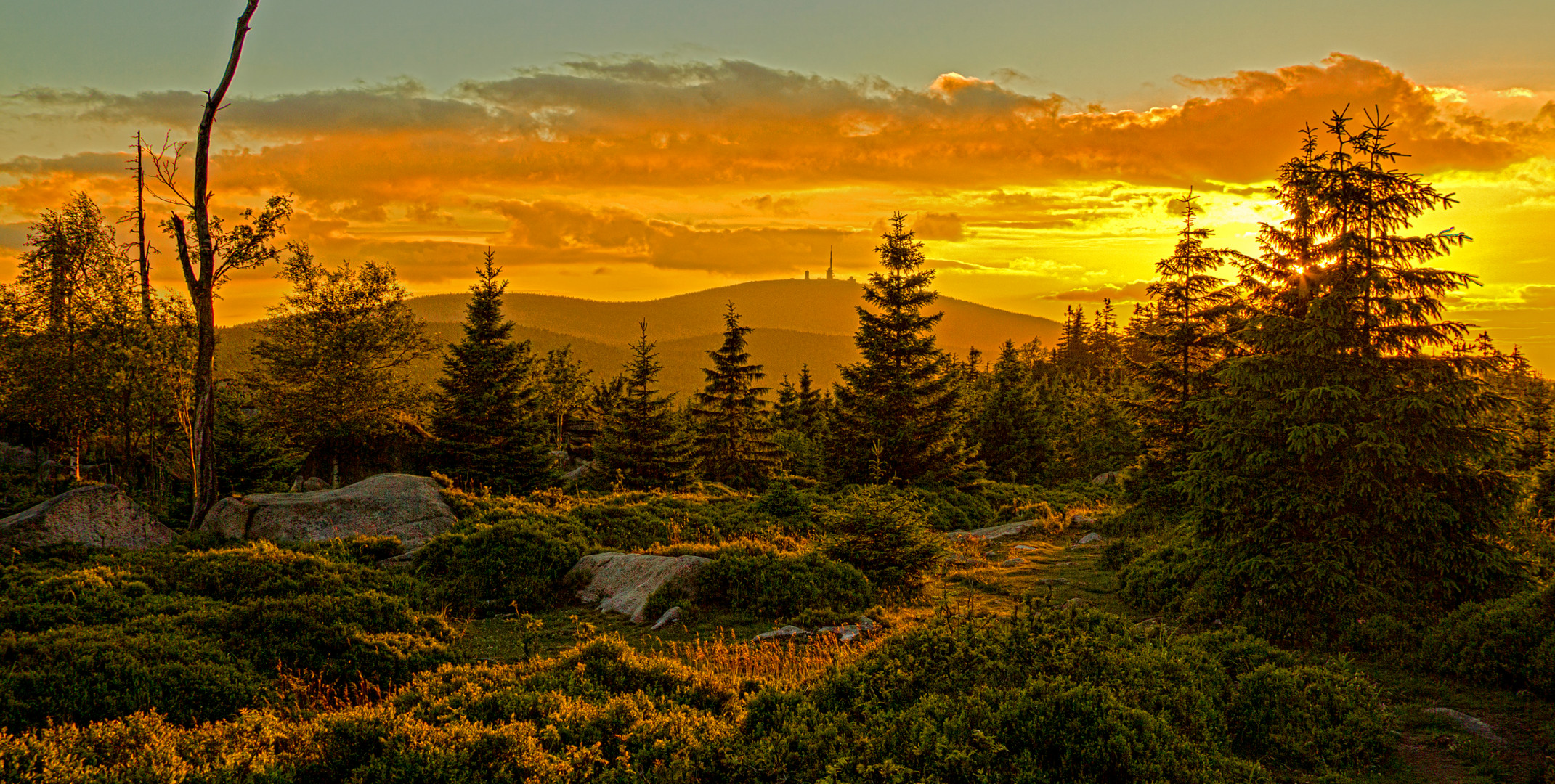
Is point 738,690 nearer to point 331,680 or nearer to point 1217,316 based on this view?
point 331,680

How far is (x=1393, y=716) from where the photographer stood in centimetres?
928

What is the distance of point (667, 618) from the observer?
14656 millimetres

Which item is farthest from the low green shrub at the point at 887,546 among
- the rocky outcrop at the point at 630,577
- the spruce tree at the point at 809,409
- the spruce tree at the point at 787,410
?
the spruce tree at the point at 787,410

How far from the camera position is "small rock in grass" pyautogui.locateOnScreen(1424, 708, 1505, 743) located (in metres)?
8.80

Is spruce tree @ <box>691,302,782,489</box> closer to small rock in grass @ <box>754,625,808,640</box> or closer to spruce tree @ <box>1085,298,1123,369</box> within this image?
small rock in grass @ <box>754,625,808,640</box>

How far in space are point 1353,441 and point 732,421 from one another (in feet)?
89.7

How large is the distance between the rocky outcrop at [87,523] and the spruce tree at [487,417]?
12462 mm

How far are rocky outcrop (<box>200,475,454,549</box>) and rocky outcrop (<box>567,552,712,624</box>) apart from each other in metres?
5.49

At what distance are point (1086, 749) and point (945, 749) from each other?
1.41m

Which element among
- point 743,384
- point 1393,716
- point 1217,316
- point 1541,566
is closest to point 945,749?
point 1393,716

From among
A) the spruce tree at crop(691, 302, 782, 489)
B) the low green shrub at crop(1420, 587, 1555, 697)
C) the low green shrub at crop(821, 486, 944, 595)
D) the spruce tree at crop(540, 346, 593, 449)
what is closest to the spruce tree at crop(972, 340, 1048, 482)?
the spruce tree at crop(691, 302, 782, 489)

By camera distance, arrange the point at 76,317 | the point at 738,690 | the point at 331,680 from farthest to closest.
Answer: the point at 76,317, the point at 331,680, the point at 738,690

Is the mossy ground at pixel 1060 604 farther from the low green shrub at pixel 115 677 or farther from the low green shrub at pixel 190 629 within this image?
the low green shrub at pixel 115 677

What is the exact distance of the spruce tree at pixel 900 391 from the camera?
2972cm
